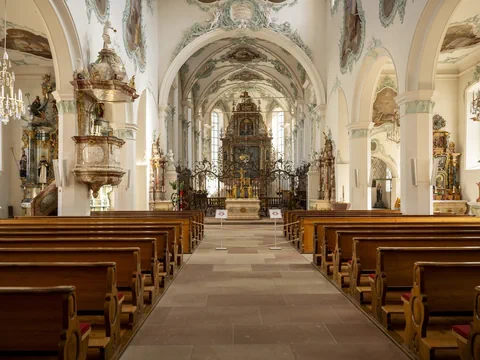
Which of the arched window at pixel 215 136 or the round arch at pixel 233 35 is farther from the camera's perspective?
the arched window at pixel 215 136

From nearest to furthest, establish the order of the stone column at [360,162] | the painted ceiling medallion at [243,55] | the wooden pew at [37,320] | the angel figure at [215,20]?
the wooden pew at [37,320] → the stone column at [360,162] → the angel figure at [215,20] → the painted ceiling medallion at [243,55]

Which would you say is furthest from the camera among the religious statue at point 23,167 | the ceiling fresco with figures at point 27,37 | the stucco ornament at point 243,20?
the stucco ornament at point 243,20

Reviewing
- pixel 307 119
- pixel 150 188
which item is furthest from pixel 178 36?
pixel 307 119

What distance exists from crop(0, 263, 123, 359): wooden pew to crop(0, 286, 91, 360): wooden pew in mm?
738

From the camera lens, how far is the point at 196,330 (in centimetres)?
411

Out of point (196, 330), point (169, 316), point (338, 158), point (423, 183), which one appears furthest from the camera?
point (338, 158)

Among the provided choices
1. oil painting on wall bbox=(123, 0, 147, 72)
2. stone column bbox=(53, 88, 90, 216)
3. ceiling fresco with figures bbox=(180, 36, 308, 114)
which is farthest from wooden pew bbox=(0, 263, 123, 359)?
ceiling fresco with figures bbox=(180, 36, 308, 114)

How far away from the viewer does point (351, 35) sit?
14.7 m

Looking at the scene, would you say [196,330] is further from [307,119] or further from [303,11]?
[307,119]

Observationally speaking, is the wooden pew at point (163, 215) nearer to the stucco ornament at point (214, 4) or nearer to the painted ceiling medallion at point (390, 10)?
the painted ceiling medallion at point (390, 10)

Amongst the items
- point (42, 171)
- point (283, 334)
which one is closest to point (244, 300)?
point (283, 334)

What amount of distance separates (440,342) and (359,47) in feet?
39.4

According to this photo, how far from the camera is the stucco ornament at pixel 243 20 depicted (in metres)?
18.4

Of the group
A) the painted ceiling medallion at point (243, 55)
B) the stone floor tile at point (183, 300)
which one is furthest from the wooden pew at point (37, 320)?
the painted ceiling medallion at point (243, 55)
